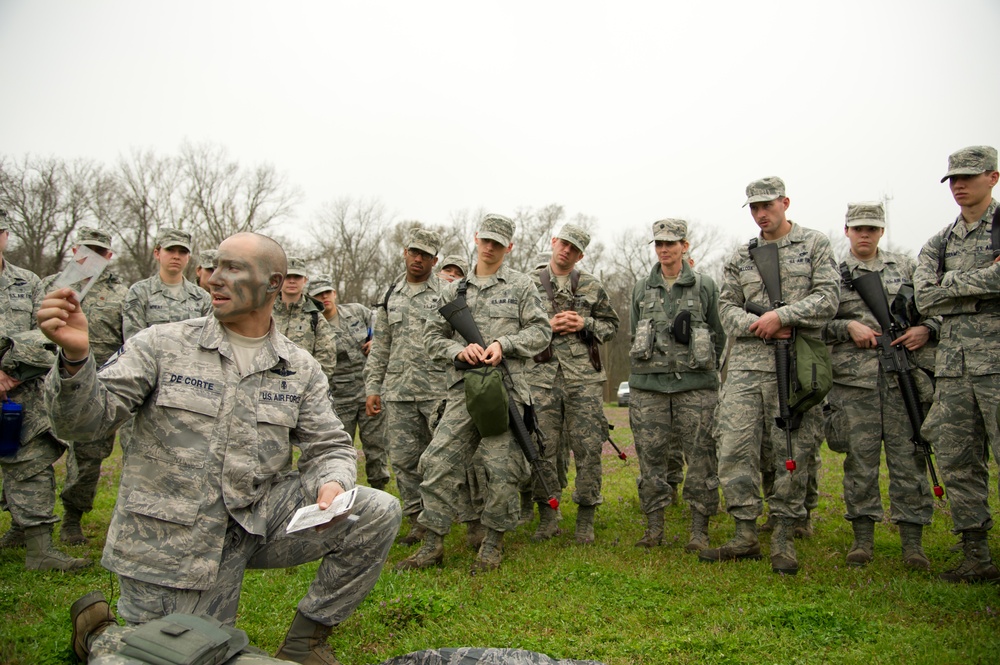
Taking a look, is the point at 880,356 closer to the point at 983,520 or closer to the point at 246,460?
the point at 983,520

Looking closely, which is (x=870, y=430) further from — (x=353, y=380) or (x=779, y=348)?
(x=353, y=380)

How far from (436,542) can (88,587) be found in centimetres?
247

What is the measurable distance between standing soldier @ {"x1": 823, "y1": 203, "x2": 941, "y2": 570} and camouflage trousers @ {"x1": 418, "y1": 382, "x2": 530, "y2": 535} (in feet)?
8.91

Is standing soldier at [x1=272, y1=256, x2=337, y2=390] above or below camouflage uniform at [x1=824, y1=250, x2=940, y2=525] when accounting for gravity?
above

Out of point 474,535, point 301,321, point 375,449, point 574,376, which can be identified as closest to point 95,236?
point 301,321

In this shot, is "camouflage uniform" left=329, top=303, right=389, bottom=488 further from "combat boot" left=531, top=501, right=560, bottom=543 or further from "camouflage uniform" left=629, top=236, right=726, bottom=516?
"camouflage uniform" left=629, top=236, right=726, bottom=516

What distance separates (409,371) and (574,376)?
5.24 ft

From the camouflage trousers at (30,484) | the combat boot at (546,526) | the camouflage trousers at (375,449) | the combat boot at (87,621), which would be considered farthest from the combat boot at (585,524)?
the camouflage trousers at (30,484)

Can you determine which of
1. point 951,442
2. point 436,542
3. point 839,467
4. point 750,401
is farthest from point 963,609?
point 839,467

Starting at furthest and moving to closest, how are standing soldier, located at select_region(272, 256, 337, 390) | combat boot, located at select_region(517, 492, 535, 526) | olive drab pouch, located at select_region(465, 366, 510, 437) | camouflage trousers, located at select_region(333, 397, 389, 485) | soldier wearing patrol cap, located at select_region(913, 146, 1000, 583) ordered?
camouflage trousers, located at select_region(333, 397, 389, 485) < standing soldier, located at select_region(272, 256, 337, 390) < combat boot, located at select_region(517, 492, 535, 526) < olive drab pouch, located at select_region(465, 366, 510, 437) < soldier wearing patrol cap, located at select_region(913, 146, 1000, 583)

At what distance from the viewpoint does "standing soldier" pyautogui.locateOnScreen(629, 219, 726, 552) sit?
6414 mm

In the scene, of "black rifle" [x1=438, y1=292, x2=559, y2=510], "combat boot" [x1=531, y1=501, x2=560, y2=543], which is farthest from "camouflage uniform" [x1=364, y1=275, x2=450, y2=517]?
"combat boot" [x1=531, y1=501, x2=560, y2=543]

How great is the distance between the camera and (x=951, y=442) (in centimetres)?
523

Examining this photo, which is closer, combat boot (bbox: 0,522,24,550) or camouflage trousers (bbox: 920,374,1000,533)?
camouflage trousers (bbox: 920,374,1000,533)
